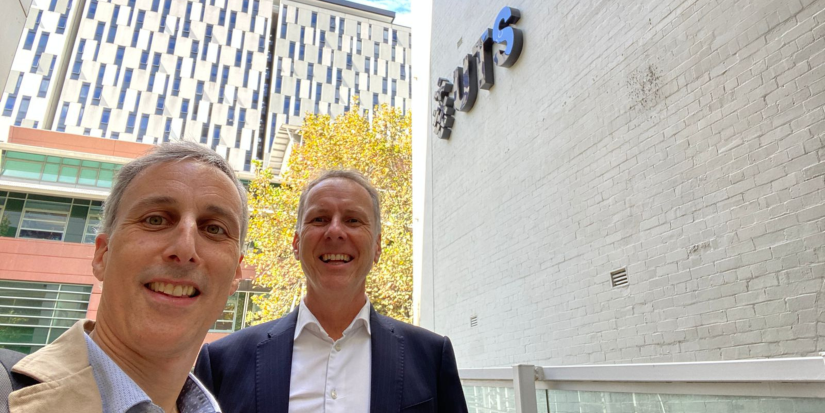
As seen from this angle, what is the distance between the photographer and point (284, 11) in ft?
165

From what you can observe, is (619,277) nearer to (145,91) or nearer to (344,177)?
(344,177)

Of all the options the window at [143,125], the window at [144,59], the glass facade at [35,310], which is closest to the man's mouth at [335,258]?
the glass facade at [35,310]

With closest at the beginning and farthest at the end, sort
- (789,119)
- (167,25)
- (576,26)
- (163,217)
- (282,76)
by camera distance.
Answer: (163,217) < (789,119) < (576,26) < (167,25) < (282,76)

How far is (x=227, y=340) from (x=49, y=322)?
780 inches

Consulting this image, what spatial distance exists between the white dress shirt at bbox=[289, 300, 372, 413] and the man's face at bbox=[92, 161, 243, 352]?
23.7 inches

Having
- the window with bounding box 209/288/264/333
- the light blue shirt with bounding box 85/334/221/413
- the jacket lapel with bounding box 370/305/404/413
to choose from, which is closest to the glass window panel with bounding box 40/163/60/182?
the window with bounding box 209/288/264/333

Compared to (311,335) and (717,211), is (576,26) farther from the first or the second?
(311,335)

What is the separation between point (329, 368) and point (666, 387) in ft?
4.75

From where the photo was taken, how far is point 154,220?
0.94 metres

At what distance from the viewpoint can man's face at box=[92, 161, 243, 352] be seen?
2.82 ft

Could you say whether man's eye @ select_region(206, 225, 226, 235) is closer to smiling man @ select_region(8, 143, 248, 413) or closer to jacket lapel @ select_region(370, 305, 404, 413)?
smiling man @ select_region(8, 143, 248, 413)

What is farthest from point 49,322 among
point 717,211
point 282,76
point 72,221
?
point 282,76

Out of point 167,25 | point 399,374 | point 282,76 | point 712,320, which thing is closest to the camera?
point 399,374

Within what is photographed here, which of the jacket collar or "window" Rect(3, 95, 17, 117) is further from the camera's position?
"window" Rect(3, 95, 17, 117)
